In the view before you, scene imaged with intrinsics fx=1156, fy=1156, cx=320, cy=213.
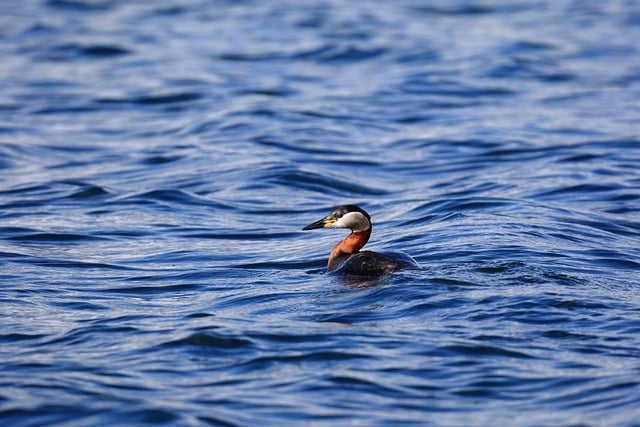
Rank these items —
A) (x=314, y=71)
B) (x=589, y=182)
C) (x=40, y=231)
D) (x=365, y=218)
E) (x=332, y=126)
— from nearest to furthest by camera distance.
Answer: (x=365, y=218) < (x=40, y=231) < (x=589, y=182) < (x=332, y=126) < (x=314, y=71)

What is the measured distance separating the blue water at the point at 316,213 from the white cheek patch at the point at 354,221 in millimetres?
542

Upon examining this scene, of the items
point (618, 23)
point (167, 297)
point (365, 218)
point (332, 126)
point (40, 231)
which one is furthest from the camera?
point (618, 23)

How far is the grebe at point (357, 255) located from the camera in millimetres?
10469

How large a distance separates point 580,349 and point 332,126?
11.4 meters

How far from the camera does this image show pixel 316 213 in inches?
567

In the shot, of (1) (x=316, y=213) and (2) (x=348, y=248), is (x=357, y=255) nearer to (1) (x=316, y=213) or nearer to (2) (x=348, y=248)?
(2) (x=348, y=248)

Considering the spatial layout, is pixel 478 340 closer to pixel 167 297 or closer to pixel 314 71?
pixel 167 297

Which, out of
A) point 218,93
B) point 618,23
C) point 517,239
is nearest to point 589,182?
point 517,239

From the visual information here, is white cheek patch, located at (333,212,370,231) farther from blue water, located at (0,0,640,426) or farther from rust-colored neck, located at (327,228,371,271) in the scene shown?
blue water, located at (0,0,640,426)

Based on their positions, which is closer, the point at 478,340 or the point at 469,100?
the point at 478,340

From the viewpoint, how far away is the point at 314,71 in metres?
24.0

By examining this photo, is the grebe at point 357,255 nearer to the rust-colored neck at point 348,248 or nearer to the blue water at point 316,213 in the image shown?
the rust-colored neck at point 348,248

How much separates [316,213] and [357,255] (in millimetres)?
3721

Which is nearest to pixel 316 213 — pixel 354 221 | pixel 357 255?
pixel 354 221
